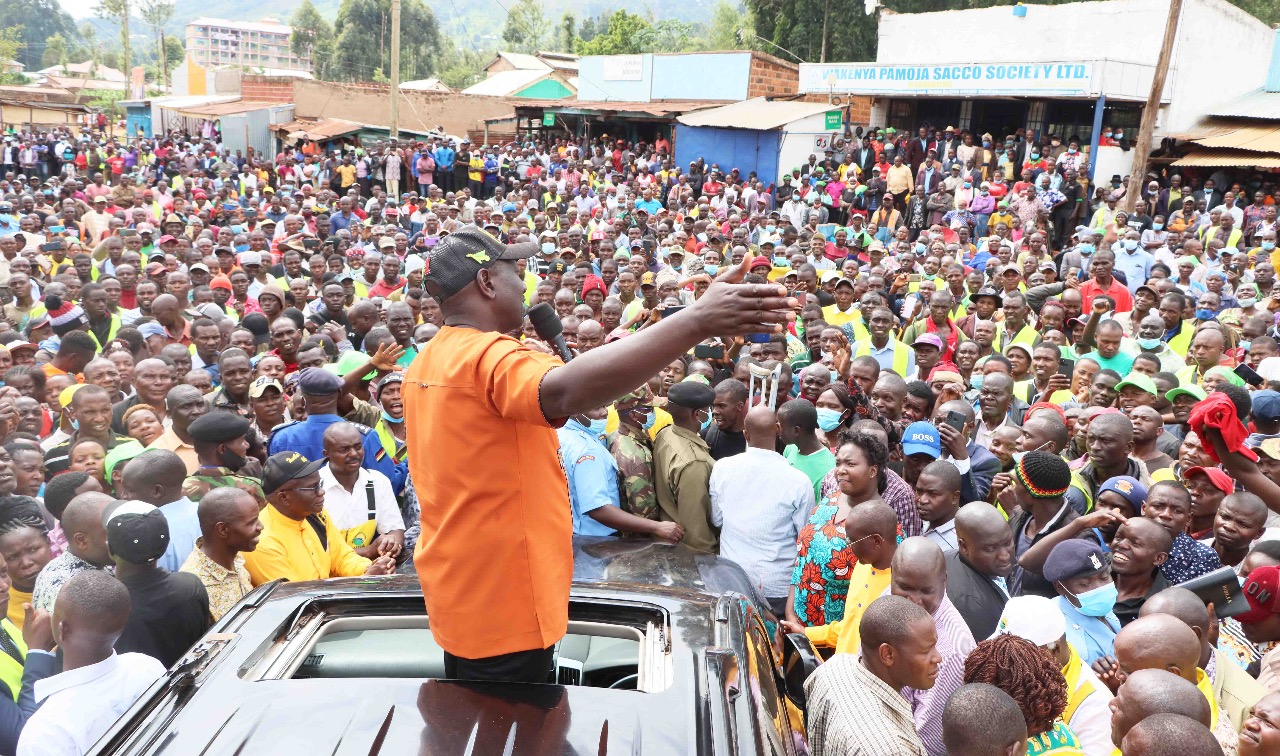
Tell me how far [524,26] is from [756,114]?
57127 millimetres

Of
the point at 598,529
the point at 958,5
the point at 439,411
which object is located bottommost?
the point at 598,529

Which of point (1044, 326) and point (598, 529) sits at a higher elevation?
point (1044, 326)

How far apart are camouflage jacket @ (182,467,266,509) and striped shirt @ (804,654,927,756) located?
2.94 metres

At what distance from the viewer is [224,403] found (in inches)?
257

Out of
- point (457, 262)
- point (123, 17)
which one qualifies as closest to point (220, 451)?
point (457, 262)

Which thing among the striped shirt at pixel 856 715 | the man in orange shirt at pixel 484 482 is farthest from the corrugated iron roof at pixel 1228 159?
the man in orange shirt at pixel 484 482

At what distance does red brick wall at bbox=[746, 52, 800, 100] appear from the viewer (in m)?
26.5

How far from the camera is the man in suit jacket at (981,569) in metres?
4.00

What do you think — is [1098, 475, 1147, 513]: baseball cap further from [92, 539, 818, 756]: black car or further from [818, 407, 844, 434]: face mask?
[92, 539, 818, 756]: black car

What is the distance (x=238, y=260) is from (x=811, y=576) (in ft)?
31.3

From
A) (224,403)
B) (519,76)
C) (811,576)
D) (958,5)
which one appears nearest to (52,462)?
(224,403)

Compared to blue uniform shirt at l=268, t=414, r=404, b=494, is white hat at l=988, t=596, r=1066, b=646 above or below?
above

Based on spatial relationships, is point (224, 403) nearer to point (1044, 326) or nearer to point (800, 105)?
point (1044, 326)

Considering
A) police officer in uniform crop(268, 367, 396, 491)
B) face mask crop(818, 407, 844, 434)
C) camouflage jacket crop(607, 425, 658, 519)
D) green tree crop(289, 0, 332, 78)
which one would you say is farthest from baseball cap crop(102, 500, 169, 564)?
green tree crop(289, 0, 332, 78)
